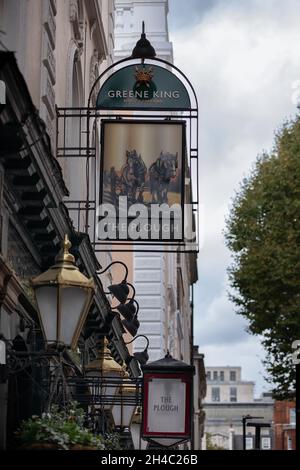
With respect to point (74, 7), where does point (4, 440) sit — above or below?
below

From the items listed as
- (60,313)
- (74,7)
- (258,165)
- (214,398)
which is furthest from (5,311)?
(214,398)

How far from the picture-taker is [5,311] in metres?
13.5

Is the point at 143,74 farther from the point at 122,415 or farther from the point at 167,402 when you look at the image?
the point at 122,415

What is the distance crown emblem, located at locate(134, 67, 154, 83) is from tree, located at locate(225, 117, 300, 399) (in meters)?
23.2

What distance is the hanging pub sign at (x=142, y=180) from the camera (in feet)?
53.0

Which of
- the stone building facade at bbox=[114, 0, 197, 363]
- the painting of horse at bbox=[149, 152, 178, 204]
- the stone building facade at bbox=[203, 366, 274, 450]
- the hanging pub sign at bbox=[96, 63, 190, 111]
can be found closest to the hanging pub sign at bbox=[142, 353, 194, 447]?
the painting of horse at bbox=[149, 152, 178, 204]

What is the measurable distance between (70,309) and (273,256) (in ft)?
97.1

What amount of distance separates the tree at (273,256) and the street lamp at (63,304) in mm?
28642

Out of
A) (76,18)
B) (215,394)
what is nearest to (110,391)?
(76,18)

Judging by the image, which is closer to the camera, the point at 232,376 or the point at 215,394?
the point at 215,394

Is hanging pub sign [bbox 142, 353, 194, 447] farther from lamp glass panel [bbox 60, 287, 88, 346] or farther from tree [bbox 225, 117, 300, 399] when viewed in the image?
Result: tree [bbox 225, 117, 300, 399]

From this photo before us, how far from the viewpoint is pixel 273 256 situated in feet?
134

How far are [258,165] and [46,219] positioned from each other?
2943 cm
